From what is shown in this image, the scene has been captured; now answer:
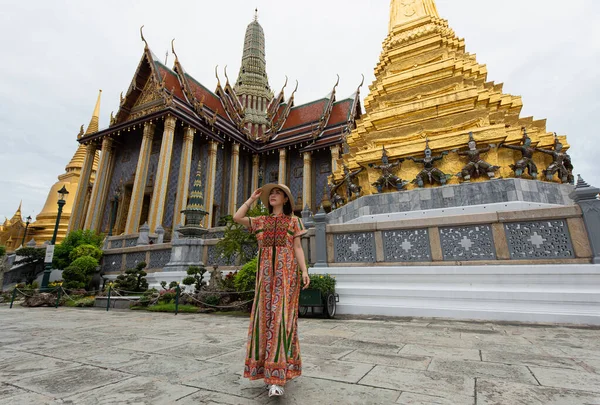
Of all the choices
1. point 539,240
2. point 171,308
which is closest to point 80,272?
point 171,308

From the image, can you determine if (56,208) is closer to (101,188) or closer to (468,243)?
(101,188)

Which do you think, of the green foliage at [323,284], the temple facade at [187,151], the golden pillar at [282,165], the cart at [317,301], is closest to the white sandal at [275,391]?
the cart at [317,301]

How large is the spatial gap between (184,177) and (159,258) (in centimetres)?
805

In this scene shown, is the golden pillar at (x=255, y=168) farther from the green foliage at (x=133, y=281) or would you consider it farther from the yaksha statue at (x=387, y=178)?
the yaksha statue at (x=387, y=178)

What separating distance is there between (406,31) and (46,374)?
14.3m

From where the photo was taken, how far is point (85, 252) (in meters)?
11.5

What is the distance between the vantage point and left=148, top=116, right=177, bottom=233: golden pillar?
51.0 ft

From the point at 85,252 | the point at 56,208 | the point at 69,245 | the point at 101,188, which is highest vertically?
the point at 56,208

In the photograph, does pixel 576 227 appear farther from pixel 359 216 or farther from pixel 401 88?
pixel 401 88

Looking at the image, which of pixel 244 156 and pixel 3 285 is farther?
pixel 244 156

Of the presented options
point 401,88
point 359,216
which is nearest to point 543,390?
point 359,216

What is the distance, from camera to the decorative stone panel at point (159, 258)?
1003 cm

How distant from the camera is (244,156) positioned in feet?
76.3

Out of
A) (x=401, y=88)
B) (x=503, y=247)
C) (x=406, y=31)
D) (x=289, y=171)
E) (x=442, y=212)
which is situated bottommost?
(x=503, y=247)
